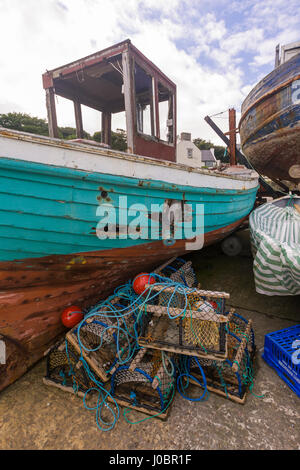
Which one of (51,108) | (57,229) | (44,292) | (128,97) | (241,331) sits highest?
(51,108)

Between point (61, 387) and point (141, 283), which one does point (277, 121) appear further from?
point (61, 387)

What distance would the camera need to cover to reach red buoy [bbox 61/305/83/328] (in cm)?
261

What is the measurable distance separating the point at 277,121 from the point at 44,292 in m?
4.85

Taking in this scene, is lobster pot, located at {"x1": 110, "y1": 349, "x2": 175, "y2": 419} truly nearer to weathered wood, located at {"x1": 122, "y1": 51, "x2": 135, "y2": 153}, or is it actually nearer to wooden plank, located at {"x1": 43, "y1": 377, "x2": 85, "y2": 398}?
wooden plank, located at {"x1": 43, "y1": 377, "x2": 85, "y2": 398}

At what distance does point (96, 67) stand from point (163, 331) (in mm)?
3444

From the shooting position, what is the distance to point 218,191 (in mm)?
3502

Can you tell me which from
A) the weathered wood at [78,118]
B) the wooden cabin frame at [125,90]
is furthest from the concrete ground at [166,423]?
the weathered wood at [78,118]

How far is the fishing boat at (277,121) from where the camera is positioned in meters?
3.88

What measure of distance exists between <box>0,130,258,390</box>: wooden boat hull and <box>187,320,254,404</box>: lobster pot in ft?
4.65

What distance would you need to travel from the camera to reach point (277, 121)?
419cm

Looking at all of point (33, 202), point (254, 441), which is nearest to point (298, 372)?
point (254, 441)

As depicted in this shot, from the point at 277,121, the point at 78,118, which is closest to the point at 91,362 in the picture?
the point at 78,118

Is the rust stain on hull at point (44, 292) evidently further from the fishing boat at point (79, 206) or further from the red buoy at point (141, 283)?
the red buoy at point (141, 283)
